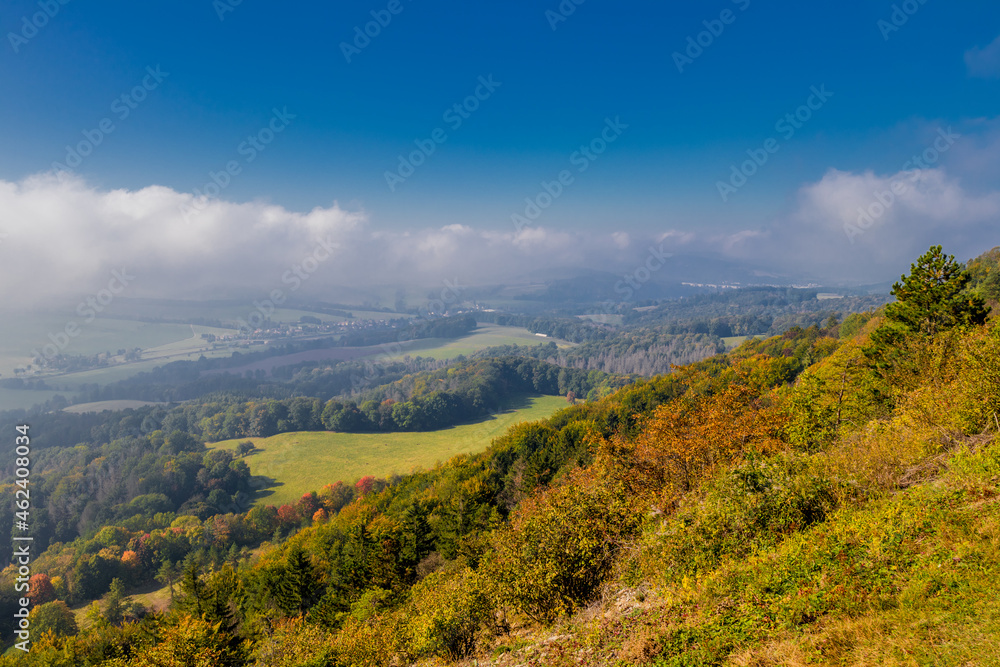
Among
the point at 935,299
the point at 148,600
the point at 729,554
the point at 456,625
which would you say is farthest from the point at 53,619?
the point at 935,299

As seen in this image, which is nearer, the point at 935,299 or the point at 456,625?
the point at 456,625

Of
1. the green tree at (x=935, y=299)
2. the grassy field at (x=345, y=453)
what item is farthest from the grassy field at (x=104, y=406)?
the green tree at (x=935, y=299)

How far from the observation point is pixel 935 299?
27.9 meters

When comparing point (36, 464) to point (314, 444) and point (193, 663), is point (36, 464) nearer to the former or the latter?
point (314, 444)

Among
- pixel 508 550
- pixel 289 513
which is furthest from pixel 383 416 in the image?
pixel 508 550

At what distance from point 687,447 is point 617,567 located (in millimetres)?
8439

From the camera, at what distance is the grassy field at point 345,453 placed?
97.2m

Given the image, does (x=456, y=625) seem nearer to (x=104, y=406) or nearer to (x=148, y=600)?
(x=148, y=600)

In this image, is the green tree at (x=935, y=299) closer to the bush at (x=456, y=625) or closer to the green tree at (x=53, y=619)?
the bush at (x=456, y=625)

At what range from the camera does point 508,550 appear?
17188 mm

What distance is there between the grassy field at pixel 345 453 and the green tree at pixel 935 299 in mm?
93590

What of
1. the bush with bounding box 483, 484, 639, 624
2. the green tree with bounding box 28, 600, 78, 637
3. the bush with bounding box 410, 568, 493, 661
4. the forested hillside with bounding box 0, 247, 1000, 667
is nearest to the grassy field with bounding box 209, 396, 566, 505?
the green tree with bounding box 28, 600, 78, 637

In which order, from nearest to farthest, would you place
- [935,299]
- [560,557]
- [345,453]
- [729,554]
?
[729,554], [560,557], [935,299], [345,453]

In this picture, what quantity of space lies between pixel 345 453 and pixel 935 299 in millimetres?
119456
